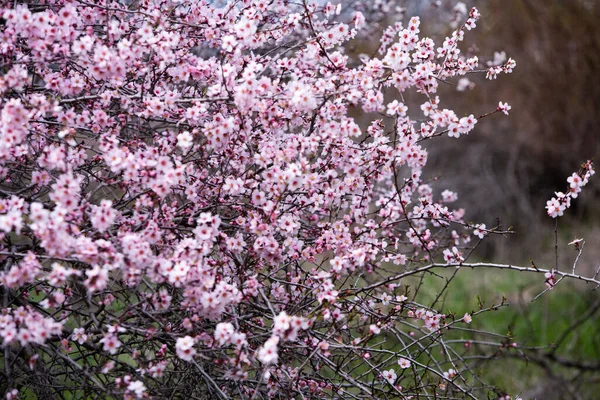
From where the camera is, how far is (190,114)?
2943 mm

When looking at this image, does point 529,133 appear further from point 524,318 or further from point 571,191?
point 571,191

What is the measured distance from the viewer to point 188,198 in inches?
124

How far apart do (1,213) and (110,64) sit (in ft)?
2.59

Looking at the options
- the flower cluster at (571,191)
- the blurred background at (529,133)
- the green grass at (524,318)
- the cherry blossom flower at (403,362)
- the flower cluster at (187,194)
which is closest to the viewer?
the flower cluster at (187,194)

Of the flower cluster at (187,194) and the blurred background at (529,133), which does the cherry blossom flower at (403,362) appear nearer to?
the flower cluster at (187,194)

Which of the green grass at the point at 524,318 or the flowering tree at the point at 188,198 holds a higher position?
the green grass at the point at 524,318

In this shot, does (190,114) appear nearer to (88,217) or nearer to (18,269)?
(88,217)

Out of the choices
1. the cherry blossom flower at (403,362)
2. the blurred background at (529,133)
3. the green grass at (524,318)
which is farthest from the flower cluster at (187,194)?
the blurred background at (529,133)

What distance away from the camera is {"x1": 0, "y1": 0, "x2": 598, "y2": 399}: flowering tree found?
8.60ft

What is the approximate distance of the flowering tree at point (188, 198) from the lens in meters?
2.62

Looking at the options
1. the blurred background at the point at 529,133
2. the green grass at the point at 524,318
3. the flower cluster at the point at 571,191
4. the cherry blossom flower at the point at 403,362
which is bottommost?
the cherry blossom flower at the point at 403,362

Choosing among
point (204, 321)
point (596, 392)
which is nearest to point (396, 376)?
point (204, 321)

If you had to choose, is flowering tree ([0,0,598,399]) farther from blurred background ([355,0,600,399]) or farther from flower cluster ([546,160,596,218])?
blurred background ([355,0,600,399])

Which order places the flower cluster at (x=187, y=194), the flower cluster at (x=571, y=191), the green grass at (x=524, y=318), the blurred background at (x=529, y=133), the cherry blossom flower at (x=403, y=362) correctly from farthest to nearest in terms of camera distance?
the blurred background at (x=529, y=133)
the green grass at (x=524, y=318)
the cherry blossom flower at (x=403, y=362)
the flower cluster at (x=571, y=191)
the flower cluster at (x=187, y=194)
